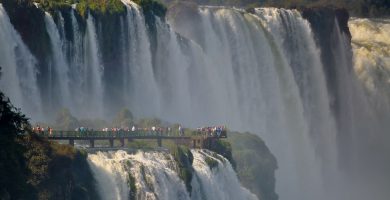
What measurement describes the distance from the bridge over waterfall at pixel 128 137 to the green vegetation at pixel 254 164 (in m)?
5.93

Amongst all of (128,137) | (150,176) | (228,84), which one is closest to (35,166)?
(150,176)

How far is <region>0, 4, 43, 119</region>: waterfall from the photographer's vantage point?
76750 mm

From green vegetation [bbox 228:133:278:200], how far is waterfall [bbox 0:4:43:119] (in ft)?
41.0

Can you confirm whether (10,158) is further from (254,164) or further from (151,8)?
(151,8)

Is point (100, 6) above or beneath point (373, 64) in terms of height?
beneath

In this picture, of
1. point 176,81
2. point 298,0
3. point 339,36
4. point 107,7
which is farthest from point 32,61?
point 298,0

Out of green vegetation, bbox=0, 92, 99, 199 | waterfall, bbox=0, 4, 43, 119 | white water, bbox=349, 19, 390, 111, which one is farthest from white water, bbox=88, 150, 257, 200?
white water, bbox=349, 19, 390, 111

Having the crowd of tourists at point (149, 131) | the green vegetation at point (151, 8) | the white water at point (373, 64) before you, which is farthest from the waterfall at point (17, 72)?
the white water at point (373, 64)

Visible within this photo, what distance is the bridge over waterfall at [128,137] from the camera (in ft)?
224

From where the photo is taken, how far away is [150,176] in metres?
66.9

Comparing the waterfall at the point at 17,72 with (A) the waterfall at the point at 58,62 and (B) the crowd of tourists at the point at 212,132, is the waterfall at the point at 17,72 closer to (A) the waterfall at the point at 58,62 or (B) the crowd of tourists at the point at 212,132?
(A) the waterfall at the point at 58,62

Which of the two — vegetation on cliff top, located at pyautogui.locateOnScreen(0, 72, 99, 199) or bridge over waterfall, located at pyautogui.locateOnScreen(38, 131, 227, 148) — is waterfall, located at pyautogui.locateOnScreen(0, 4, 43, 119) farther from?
vegetation on cliff top, located at pyautogui.locateOnScreen(0, 72, 99, 199)

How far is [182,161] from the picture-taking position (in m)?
71.3

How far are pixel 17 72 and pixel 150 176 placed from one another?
1441 centimetres
